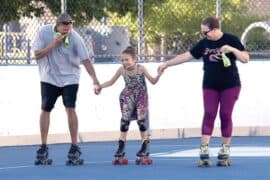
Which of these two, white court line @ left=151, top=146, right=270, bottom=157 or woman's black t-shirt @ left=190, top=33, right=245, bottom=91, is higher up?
woman's black t-shirt @ left=190, top=33, right=245, bottom=91

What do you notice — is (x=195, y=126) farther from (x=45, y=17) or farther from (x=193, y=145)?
(x=45, y=17)

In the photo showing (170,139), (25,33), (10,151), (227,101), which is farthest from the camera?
(25,33)

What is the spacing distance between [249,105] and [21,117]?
3990 millimetres

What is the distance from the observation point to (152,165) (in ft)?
45.6

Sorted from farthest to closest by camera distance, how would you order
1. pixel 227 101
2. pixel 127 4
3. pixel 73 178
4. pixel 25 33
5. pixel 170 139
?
1. pixel 127 4
2. pixel 25 33
3. pixel 170 139
4. pixel 227 101
5. pixel 73 178

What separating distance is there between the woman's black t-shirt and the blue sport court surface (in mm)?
1039

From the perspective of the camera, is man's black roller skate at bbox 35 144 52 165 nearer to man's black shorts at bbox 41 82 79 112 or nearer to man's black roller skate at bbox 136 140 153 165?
man's black shorts at bbox 41 82 79 112

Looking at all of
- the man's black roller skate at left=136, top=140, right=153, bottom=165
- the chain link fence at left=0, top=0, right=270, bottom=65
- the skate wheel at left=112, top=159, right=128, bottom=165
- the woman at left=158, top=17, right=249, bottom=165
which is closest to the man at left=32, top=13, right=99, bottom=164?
the skate wheel at left=112, top=159, right=128, bottom=165

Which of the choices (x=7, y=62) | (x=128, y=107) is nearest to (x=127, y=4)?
(x=7, y=62)

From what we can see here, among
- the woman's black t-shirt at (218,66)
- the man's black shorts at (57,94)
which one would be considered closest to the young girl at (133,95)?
the man's black shorts at (57,94)

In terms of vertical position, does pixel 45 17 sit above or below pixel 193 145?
above

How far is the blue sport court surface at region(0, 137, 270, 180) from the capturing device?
12.7m

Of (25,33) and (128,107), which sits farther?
(25,33)

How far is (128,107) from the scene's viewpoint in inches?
558
